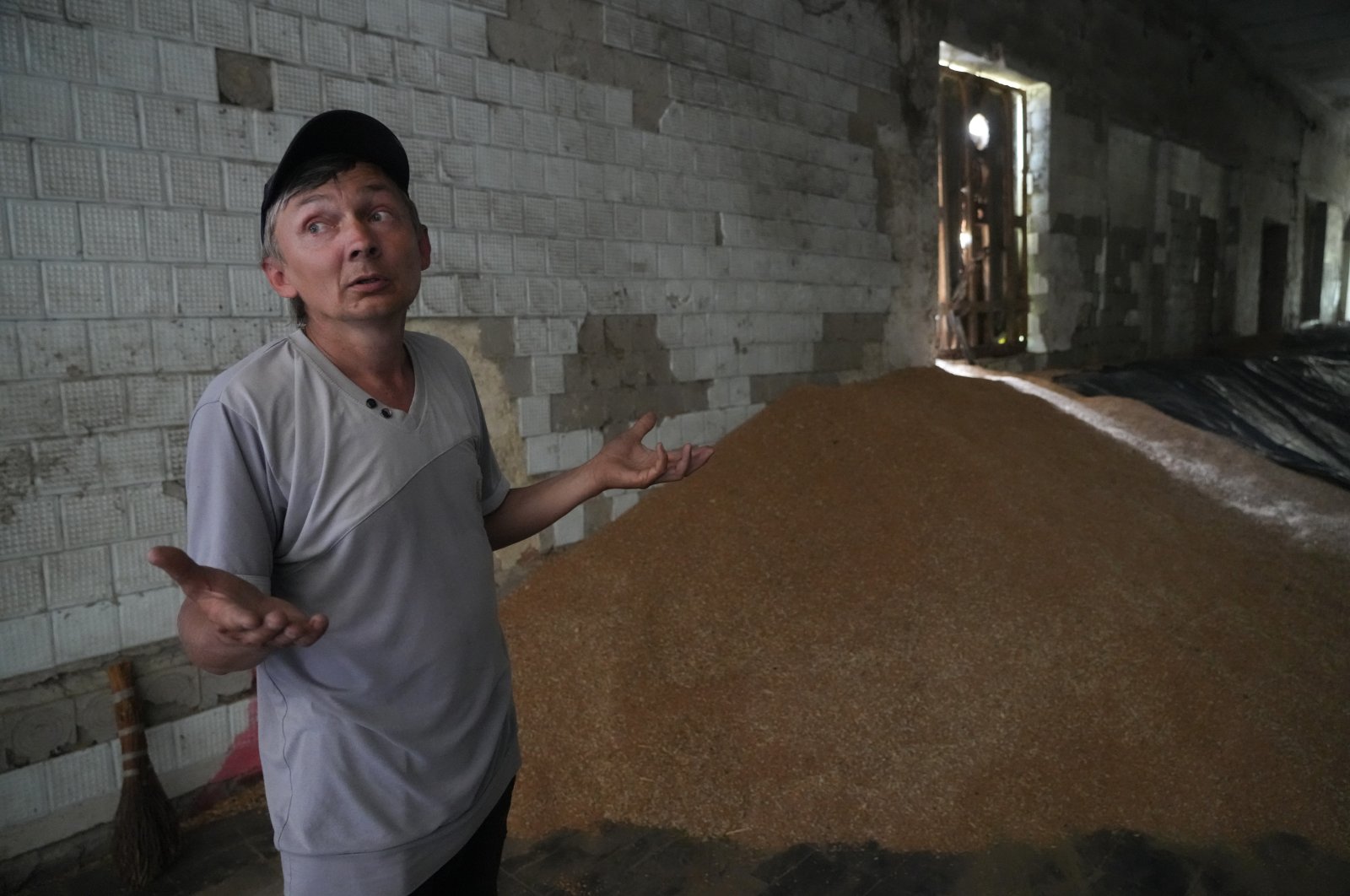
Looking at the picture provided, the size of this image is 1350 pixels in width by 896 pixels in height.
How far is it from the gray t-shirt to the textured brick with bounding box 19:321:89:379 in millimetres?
2138

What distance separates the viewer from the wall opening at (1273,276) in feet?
45.3

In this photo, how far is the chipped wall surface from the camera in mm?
2717

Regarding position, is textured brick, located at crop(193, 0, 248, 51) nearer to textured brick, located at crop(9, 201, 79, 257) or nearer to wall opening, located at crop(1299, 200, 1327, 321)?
textured brick, located at crop(9, 201, 79, 257)

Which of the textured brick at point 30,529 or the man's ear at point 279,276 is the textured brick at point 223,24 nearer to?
the textured brick at point 30,529

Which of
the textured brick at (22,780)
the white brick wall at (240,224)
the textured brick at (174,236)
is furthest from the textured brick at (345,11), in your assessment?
the textured brick at (22,780)

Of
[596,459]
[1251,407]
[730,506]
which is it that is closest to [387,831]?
[596,459]

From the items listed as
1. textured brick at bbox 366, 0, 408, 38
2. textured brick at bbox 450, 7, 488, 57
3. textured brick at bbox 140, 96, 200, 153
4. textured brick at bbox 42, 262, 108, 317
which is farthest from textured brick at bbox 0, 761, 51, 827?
textured brick at bbox 450, 7, 488, 57

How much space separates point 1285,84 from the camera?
13.4 metres

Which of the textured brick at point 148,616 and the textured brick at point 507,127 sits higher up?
the textured brick at point 507,127

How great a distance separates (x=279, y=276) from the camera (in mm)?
1266

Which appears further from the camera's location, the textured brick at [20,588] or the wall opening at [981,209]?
the wall opening at [981,209]

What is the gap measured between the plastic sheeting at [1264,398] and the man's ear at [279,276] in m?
6.76

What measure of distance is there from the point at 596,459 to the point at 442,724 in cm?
56

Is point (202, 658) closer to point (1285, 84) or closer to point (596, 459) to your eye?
point (596, 459)
